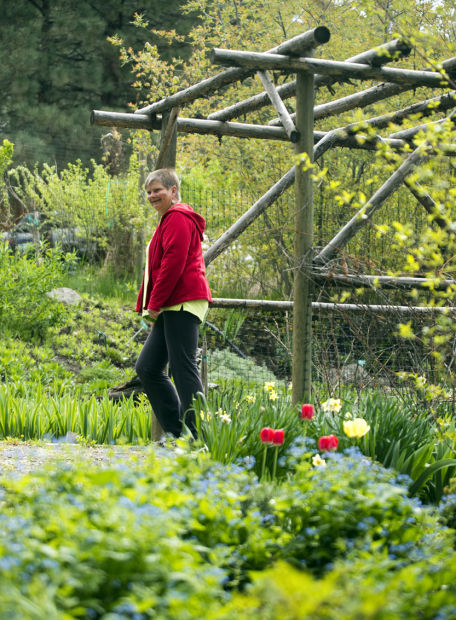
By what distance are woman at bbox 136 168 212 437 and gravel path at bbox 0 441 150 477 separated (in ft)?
1.10

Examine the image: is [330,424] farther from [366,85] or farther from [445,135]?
[366,85]

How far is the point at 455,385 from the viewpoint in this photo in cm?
384

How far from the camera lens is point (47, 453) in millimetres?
4168

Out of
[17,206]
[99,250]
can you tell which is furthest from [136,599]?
[17,206]

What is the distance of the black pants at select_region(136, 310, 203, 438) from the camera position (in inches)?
159

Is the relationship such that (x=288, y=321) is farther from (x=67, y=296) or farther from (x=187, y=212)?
(x=67, y=296)

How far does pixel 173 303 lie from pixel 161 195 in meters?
0.63

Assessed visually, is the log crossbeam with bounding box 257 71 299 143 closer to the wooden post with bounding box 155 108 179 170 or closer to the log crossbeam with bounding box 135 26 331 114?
the log crossbeam with bounding box 135 26 331 114

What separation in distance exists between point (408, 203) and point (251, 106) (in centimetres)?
279

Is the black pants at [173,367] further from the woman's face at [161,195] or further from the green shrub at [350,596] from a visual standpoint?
the green shrub at [350,596]

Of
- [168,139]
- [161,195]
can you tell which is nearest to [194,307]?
[161,195]

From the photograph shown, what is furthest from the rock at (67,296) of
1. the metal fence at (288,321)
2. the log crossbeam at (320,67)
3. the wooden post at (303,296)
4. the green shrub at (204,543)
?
the green shrub at (204,543)

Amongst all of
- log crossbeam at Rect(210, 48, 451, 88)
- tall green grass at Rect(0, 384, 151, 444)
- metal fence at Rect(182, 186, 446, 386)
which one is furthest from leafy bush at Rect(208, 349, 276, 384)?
log crossbeam at Rect(210, 48, 451, 88)

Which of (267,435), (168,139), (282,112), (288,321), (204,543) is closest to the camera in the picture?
(204,543)
